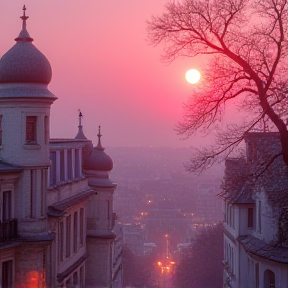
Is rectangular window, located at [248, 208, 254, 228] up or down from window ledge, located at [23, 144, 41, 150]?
down

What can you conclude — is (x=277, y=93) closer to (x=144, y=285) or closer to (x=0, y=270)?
(x=0, y=270)

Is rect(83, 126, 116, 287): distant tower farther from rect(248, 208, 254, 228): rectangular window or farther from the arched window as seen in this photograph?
the arched window

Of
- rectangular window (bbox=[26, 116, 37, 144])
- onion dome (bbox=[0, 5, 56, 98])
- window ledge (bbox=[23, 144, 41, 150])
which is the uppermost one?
onion dome (bbox=[0, 5, 56, 98])

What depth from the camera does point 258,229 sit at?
3628 centimetres

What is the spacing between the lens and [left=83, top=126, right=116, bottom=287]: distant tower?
3931 centimetres

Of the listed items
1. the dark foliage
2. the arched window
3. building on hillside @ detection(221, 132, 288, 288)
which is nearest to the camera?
building on hillside @ detection(221, 132, 288, 288)

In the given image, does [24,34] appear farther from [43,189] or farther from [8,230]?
[8,230]

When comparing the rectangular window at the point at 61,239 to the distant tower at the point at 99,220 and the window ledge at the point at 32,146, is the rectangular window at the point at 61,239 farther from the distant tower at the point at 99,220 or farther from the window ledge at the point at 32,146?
the distant tower at the point at 99,220

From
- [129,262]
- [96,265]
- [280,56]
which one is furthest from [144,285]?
[280,56]

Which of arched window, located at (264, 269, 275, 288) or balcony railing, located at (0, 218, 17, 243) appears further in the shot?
arched window, located at (264, 269, 275, 288)

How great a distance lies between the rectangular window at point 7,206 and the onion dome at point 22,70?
3733 mm

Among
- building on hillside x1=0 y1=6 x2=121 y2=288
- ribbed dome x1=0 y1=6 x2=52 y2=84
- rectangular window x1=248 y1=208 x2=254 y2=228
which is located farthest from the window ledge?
rectangular window x1=248 y1=208 x2=254 y2=228

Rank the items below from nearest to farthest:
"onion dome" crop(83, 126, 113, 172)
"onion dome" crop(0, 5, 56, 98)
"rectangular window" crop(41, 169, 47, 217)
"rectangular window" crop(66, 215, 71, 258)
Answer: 1. "onion dome" crop(0, 5, 56, 98)
2. "rectangular window" crop(41, 169, 47, 217)
3. "rectangular window" crop(66, 215, 71, 258)
4. "onion dome" crop(83, 126, 113, 172)

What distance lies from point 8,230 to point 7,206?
0.89 meters
